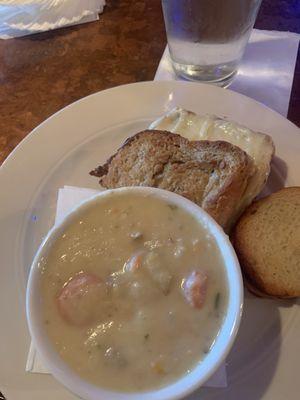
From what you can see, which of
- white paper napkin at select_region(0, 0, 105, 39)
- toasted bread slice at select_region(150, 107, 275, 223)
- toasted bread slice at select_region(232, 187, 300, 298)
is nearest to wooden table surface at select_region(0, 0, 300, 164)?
white paper napkin at select_region(0, 0, 105, 39)

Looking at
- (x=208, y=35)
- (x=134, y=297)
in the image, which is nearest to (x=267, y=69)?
(x=208, y=35)

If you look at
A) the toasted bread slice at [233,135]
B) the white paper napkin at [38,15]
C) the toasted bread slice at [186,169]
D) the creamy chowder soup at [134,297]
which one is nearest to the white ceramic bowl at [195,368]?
the creamy chowder soup at [134,297]

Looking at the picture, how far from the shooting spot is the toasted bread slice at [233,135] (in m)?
1.28

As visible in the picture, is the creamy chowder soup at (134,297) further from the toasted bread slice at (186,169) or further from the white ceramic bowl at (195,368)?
the toasted bread slice at (186,169)

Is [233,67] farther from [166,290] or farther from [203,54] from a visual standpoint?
[166,290]

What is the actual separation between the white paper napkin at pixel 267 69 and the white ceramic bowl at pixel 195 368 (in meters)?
0.68

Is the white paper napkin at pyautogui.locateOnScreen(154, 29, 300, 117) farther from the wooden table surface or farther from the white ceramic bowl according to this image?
the white ceramic bowl

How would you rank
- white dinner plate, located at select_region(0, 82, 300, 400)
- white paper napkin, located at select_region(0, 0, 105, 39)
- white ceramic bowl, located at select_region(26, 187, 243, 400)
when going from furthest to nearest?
white paper napkin, located at select_region(0, 0, 105, 39), white dinner plate, located at select_region(0, 82, 300, 400), white ceramic bowl, located at select_region(26, 187, 243, 400)

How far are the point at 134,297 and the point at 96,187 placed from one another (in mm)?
519

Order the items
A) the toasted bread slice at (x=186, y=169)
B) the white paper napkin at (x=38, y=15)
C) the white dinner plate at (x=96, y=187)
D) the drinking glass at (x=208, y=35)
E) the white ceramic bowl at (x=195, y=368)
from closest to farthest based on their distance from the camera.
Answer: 1. the white ceramic bowl at (x=195, y=368)
2. the white dinner plate at (x=96, y=187)
3. the toasted bread slice at (x=186, y=169)
4. the drinking glass at (x=208, y=35)
5. the white paper napkin at (x=38, y=15)

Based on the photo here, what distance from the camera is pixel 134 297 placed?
931mm

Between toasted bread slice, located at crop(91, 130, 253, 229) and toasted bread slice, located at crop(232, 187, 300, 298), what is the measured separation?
0.21 feet

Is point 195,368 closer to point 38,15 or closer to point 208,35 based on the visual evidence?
point 208,35

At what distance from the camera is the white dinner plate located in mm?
1083
